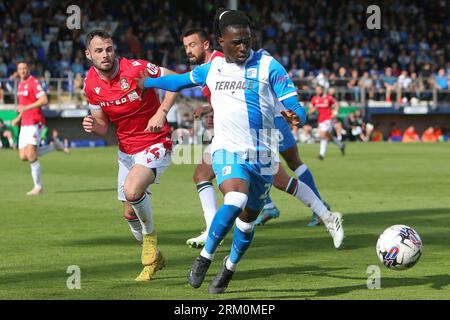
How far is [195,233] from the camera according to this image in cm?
1238

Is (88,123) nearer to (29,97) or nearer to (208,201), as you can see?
(208,201)

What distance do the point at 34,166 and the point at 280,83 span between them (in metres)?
10.8

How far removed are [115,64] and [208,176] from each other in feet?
7.27

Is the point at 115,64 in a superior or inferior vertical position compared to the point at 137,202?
superior

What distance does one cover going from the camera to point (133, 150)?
31.7 feet

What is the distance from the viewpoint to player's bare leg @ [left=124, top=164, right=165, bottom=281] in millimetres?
9008

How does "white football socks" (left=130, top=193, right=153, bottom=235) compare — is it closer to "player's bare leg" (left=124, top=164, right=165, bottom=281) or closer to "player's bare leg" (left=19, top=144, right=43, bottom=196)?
"player's bare leg" (left=124, top=164, right=165, bottom=281)

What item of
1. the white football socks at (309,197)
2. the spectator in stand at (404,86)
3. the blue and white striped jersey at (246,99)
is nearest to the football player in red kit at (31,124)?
the white football socks at (309,197)

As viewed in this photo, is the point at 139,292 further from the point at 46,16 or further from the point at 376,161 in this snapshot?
the point at 46,16

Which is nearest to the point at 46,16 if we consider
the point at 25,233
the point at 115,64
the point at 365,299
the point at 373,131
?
the point at 373,131

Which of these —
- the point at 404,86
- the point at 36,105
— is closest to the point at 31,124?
the point at 36,105

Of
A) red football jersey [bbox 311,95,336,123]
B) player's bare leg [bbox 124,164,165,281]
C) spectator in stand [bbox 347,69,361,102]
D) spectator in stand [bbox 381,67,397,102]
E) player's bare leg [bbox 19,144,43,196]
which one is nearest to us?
player's bare leg [bbox 124,164,165,281]

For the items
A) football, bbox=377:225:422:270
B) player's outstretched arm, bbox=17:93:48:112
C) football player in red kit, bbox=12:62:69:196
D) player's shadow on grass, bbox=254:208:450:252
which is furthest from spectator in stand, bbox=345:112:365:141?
football, bbox=377:225:422:270

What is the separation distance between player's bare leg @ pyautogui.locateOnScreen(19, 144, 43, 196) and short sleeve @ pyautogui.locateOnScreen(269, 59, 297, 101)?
417 inches
